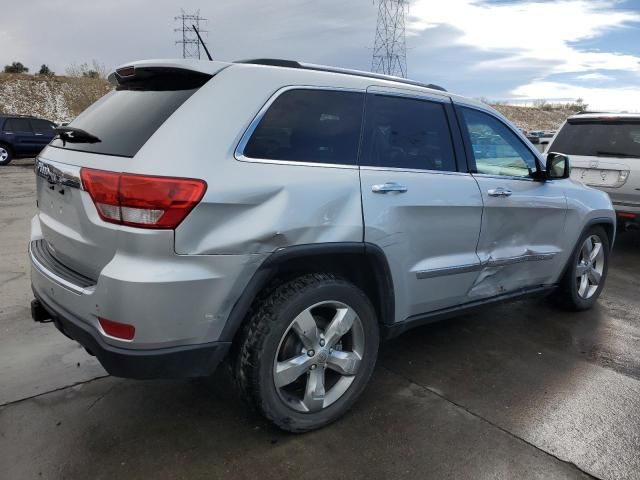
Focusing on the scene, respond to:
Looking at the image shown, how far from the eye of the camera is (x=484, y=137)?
375 centimetres

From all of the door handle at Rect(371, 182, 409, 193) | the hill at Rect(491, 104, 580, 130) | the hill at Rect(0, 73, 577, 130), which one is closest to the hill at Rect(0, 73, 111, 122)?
the hill at Rect(0, 73, 577, 130)

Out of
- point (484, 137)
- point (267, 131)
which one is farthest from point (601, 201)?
point (267, 131)

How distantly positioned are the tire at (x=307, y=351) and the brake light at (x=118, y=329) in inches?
20.7

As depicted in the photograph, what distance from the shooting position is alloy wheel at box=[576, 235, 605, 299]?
15.5 feet

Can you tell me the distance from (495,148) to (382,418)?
6.88 feet

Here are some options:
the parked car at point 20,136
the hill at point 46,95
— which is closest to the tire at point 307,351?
the parked car at point 20,136

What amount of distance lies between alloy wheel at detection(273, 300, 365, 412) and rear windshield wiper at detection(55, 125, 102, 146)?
4.50 ft

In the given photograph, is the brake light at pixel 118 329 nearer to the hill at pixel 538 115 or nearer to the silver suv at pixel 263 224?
the silver suv at pixel 263 224

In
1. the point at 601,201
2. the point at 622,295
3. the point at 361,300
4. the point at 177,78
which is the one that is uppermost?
the point at 177,78

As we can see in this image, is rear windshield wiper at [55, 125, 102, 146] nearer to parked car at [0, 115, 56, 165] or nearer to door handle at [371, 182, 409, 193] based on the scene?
door handle at [371, 182, 409, 193]

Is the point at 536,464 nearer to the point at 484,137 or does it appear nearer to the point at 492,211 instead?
the point at 492,211

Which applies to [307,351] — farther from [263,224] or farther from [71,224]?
[71,224]

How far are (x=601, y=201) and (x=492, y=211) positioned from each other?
1.80 metres

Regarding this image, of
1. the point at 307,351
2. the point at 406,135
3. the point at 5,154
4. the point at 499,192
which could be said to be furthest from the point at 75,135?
the point at 5,154
